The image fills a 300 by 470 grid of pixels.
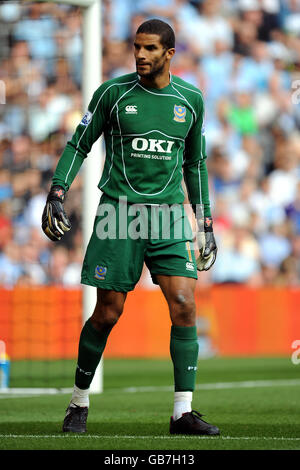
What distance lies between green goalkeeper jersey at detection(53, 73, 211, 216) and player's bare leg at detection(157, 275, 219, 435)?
0.48 m

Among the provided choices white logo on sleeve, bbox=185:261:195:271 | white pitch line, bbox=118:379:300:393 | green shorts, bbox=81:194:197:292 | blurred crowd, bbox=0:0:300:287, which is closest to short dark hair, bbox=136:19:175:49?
green shorts, bbox=81:194:197:292

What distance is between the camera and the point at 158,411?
7000 mm

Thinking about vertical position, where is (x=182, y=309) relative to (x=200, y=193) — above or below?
below

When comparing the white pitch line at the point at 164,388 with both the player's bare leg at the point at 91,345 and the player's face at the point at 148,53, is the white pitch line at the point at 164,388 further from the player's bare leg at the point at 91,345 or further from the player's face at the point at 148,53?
the player's face at the point at 148,53

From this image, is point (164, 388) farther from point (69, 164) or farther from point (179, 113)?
point (179, 113)

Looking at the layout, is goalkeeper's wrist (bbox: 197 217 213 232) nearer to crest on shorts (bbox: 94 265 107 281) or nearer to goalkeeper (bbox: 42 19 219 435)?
goalkeeper (bbox: 42 19 219 435)

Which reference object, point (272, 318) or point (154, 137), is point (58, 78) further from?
point (154, 137)

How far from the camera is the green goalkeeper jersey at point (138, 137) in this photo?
18.1 ft

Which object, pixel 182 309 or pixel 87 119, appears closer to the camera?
pixel 182 309

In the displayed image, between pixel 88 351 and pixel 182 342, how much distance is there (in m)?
0.54

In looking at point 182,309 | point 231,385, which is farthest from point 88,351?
point 231,385

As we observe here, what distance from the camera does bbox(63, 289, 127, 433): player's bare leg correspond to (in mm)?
5516

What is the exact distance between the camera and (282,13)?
17578 millimetres
